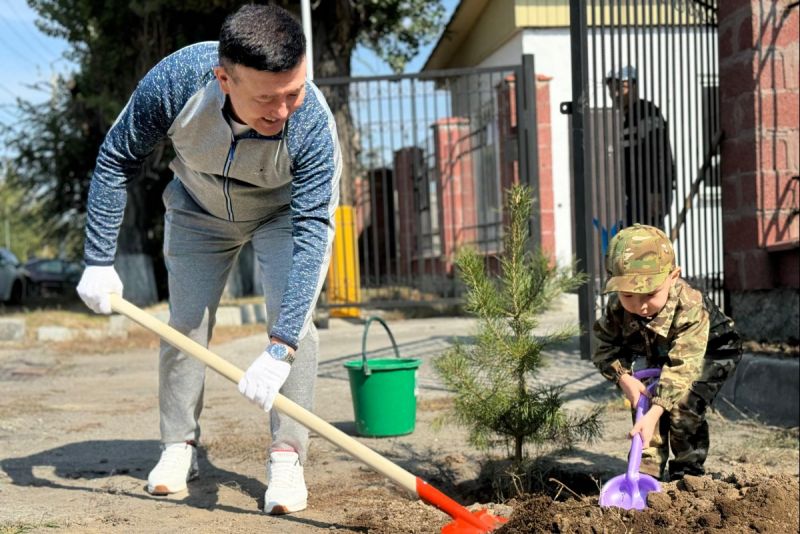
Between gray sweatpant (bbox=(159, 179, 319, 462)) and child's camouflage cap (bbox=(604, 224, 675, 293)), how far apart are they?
44.5 inches

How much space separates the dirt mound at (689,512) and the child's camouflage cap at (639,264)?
0.68 m

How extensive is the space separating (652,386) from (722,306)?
280 centimetres

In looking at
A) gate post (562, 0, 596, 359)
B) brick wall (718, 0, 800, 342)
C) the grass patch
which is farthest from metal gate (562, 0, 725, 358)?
the grass patch

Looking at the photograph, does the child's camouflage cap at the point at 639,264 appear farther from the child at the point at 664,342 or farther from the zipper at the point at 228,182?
the zipper at the point at 228,182

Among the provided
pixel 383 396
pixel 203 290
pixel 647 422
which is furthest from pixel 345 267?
pixel 647 422

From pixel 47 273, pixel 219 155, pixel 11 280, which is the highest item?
pixel 219 155

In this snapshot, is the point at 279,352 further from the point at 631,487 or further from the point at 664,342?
the point at 664,342

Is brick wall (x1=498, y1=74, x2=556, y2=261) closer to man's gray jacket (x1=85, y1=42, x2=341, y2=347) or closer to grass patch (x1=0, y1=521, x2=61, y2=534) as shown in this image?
man's gray jacket (x1=85, y1=42, x2=341, y2=347)

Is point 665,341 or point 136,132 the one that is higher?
point 136,132

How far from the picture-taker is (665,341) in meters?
3.38

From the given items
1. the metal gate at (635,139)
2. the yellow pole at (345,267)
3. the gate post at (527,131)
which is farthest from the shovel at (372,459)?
the yellow pole at (345,267)

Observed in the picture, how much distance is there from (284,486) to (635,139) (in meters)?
3.47

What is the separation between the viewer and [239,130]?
2.97m

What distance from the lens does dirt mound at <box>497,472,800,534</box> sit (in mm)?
2820
